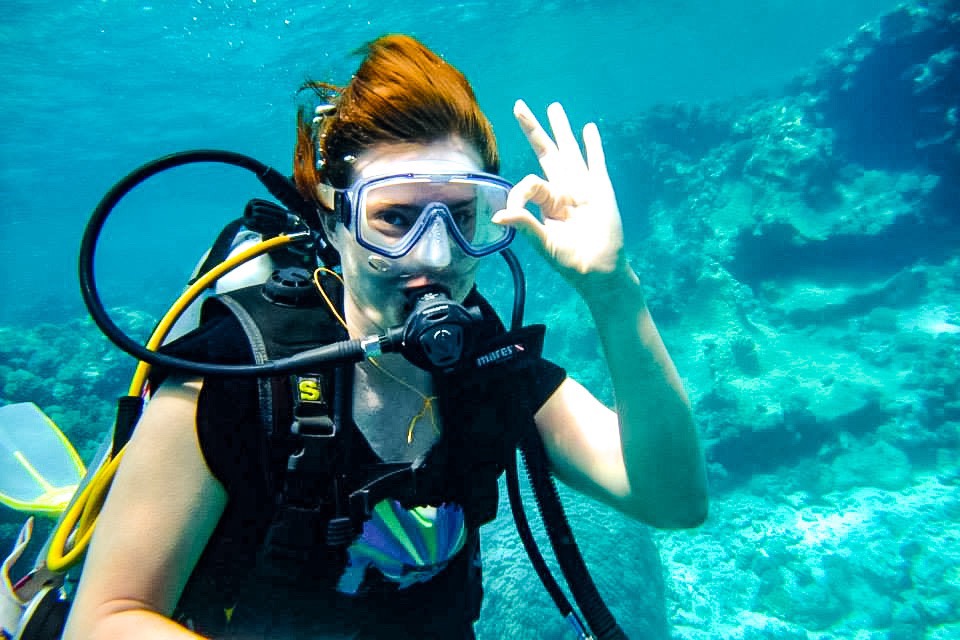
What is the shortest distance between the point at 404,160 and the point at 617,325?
932 mm

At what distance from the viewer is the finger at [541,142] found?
1911mm

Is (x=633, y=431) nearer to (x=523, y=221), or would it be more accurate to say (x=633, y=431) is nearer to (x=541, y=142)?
(x=523, y=221)

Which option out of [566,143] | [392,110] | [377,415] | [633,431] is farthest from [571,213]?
[377,415]

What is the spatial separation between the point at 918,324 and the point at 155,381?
53.3ft

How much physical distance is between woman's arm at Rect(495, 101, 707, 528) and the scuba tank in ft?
1.17

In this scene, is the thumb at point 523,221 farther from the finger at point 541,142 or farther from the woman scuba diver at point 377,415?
the finger at point 541,142

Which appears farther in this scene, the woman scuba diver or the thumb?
the thumb

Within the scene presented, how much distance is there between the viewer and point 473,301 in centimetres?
232

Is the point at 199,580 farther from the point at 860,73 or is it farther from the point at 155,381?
the point at 860,73

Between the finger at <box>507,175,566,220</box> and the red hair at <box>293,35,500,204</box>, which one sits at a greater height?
the red hair at <box>293,35,500,204</box>

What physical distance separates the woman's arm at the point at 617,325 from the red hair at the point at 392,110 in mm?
274

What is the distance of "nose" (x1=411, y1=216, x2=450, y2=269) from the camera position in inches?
67.8

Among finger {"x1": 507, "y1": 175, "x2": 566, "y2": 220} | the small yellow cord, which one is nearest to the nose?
finger {"x1": 507, "y1": 175, "x2": 566, "y2": 220}

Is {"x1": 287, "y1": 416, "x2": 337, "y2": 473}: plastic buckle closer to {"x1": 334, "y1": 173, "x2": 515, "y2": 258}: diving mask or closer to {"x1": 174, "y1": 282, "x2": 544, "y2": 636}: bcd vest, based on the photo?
{"x1": 174, "y1": 282, "x2": 544, "y2": 636}: bcd vest
